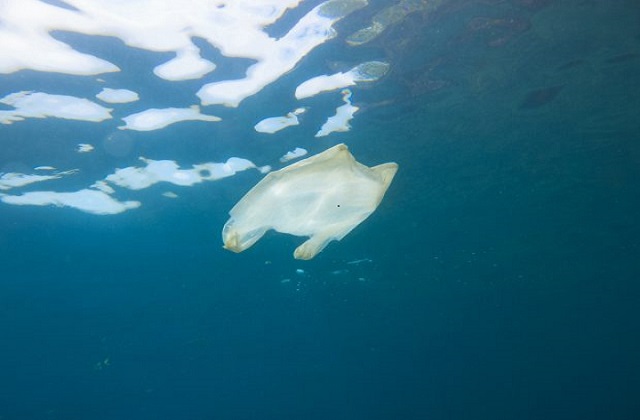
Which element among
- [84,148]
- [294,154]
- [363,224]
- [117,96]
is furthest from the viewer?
[363,224]

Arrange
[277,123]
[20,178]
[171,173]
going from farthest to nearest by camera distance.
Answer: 1. [171,173]
2. [20,178]
3. [277,123]

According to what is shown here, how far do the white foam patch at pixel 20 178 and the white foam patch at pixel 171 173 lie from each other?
1.28 metres

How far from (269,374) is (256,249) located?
38885 mm

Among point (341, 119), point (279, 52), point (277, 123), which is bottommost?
point (341, 119)

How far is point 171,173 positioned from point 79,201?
11.7 ft

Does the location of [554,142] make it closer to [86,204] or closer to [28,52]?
[28,52]

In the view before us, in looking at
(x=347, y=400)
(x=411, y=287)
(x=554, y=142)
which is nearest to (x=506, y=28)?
(x=554, y=142)

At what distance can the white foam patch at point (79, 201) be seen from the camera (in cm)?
1311

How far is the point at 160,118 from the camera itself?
1038 cm

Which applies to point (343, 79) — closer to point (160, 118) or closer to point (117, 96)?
point (160, 118)

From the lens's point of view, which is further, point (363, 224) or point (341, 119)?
point (363, 224)

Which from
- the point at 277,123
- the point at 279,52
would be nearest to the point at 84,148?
the point at 277,123

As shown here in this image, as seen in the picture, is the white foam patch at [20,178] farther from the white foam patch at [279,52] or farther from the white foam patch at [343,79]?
the white foam patch at [343,79]

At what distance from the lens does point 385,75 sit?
9.90 m
